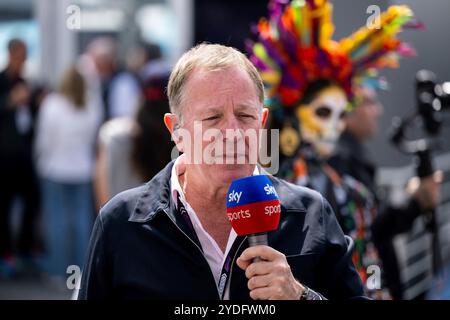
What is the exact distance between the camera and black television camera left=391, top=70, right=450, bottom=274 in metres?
4.82

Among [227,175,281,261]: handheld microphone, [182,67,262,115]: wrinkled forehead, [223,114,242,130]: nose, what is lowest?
[227,175,281,261]: handheld microphone

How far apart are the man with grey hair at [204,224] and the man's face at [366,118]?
3.33 metres

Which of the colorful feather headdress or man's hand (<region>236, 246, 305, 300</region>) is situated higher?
the colorful feather headdress

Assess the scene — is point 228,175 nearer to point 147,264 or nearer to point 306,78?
point 147,264

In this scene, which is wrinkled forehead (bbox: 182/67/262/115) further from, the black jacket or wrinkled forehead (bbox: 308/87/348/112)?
wrinkled forehead (bbox: 308/87/348/112)

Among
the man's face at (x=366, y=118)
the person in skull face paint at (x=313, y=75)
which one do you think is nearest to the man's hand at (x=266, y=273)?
the person in skull face paint at (x=313, y=75)

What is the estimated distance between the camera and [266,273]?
229 centimetres

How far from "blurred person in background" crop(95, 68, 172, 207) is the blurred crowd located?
1.69m

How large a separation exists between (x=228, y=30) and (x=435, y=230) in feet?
14.4

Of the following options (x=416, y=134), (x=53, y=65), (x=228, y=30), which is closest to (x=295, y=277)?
(x=416, y=134)

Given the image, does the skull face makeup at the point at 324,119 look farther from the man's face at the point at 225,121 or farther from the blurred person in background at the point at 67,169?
the blurred person in background at the point at 67,169

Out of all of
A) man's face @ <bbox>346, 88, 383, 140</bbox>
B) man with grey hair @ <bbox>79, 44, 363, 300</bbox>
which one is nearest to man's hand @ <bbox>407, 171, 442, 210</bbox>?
man's face @ <bbox>346, 88, 383, 140</bbox>
